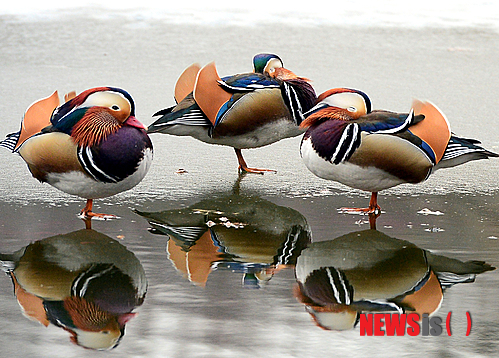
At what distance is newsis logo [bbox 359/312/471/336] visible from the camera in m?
2.39

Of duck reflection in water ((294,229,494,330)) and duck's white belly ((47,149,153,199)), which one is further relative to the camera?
duck's white belly ((47,149,153,199))

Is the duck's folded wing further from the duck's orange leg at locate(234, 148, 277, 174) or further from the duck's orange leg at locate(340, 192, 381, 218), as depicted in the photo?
the duck's orange leg at locate(340, 192, 381, 218)

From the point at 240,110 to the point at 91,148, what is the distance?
3.81 ft

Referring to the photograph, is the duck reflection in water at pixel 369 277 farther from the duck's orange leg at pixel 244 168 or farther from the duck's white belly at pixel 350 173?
the duck's orange leg at pixel 244 168

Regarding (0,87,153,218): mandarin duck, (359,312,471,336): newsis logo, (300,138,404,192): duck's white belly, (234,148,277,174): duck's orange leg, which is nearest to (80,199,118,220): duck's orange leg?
(0,87,153,218): mandarin duck

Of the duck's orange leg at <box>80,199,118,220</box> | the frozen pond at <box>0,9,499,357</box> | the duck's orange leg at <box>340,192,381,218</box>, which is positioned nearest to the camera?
the frozen pond at <box>0,9,499,357</box>

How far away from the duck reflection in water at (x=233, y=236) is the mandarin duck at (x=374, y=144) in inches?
13.8

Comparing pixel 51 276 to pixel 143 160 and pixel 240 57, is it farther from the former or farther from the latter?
pixel 240 57

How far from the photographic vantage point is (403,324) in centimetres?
245

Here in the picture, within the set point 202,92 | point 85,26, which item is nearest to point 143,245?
point 202,92

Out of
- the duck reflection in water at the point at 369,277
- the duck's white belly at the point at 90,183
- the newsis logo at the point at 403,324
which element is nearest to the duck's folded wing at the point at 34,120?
the duck's white belly at the point at 90,183

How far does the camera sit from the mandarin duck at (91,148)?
3.34 meters

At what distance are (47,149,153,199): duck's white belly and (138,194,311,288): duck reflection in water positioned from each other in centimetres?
25

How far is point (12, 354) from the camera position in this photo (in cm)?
223
